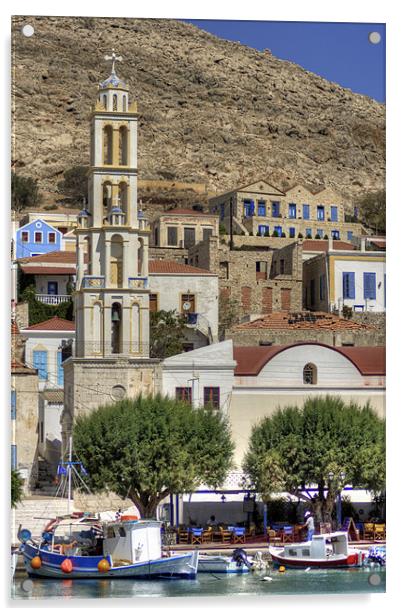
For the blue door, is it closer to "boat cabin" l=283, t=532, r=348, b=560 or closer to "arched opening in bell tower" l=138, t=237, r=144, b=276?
"arched opening in bell tower" l=138, t=237, r=144, b=276

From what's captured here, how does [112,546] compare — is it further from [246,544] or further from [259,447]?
[259,447]

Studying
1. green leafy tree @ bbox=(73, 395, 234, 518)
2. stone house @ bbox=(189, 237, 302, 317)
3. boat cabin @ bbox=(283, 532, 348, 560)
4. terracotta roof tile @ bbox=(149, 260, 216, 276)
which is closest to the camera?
boat cabin @ bbox=(283, 532, 348, 560)

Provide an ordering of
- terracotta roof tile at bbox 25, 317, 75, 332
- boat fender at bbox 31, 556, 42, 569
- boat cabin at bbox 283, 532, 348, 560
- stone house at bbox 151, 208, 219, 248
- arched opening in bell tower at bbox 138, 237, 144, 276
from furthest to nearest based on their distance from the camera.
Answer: stone house at bbox 151, 208, 219, 248
terracotta roof tile at bbox 25, 317, 75, 332
arched opening in bell tower at bbox 138, 237, 144, 276
boat cabin at bbox 283, 532, 348, 560
boat fender at bbox 31, 556, 42, 569

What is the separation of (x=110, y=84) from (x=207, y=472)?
647 centimetres

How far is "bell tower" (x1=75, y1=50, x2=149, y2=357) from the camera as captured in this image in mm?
22625

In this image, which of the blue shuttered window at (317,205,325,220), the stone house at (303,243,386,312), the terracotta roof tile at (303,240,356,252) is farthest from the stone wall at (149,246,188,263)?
the blue shuttered window at (317,205,325,220)

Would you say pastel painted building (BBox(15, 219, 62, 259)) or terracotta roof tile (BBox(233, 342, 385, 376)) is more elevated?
pastel painted building (BBox(15, 219, 62, 259))

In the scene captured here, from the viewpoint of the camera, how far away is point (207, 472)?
2297 cm

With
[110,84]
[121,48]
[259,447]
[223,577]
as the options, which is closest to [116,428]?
[259,447]

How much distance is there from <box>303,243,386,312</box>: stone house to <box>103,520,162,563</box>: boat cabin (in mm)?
13264

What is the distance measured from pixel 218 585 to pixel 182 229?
25.4 meters

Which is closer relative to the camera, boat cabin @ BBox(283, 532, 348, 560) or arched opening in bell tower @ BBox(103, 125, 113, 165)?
boat cabin @ BBox(283, 532, 348, 560)

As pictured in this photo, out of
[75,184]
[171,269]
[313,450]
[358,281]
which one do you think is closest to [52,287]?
[171,269]
